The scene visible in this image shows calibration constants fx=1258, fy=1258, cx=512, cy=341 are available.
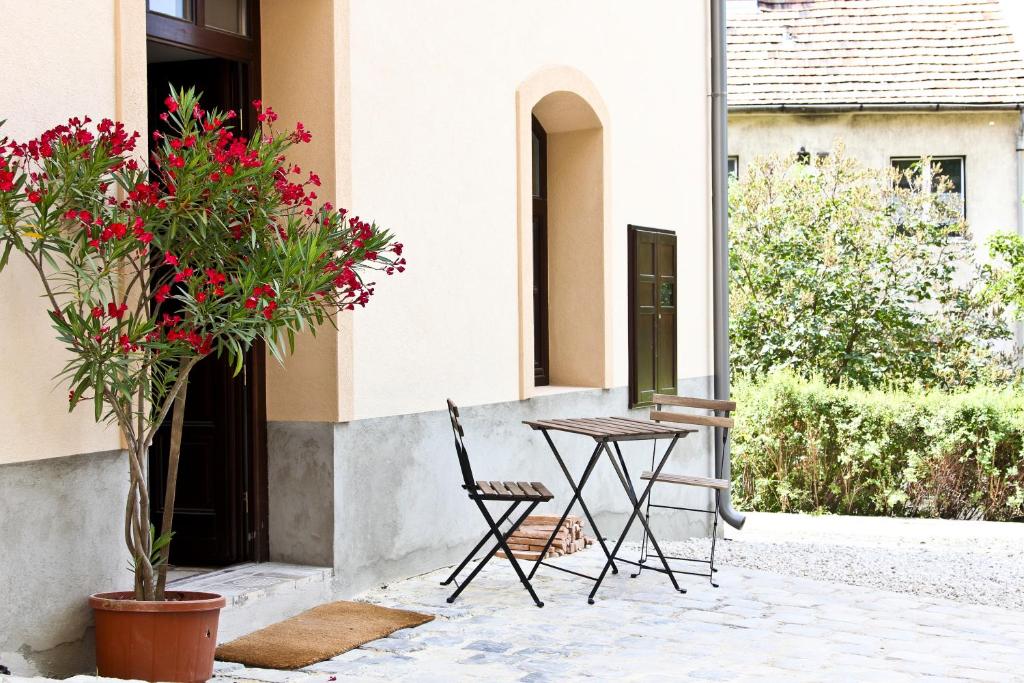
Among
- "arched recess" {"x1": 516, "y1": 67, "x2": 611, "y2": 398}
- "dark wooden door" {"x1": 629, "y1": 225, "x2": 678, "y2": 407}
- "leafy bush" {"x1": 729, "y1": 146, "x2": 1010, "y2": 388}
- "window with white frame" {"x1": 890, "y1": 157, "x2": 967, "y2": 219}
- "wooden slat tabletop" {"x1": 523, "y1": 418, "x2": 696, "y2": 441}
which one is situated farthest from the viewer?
"window with white frame" {"x1": 890, "y1": 157, "x2": 967, "y2": 219}

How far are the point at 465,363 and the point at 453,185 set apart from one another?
101cm

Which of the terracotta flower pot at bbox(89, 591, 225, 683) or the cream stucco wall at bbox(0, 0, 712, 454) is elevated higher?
the cream stucco wall at bbox(0, 0, 712, 454)

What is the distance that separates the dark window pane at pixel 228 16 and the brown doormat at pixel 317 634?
107 inches

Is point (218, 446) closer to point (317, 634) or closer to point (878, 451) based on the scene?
point (317, 634)

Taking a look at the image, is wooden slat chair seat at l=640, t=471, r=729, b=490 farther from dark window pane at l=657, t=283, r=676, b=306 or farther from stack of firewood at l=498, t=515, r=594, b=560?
dark window pane at l=657, t=283, r=676, b=306

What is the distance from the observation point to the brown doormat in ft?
16.1

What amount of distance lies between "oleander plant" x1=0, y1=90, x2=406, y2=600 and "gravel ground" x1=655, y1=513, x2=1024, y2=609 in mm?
4207

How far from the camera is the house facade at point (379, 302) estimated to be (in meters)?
4.39

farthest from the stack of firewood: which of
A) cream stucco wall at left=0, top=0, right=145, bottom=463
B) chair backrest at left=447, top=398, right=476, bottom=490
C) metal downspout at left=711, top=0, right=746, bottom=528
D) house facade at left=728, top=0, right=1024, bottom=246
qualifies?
house facade at left=728, top=0, right=1024, bottom=246

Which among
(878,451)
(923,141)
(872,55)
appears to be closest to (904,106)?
(923,141)

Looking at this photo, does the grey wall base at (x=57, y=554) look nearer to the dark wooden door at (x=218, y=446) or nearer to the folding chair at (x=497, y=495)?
the dark wooden door at (x=218, y=446)

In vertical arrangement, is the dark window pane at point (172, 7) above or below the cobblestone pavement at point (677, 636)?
above

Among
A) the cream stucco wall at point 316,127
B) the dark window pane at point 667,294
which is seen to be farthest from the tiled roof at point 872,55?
the cream stucco wall at point 316,127

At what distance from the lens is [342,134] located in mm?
5949
